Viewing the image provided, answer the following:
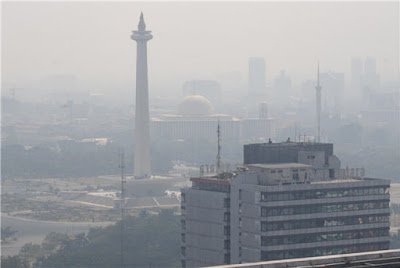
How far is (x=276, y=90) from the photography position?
161 m

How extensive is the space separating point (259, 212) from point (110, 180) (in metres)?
43.1

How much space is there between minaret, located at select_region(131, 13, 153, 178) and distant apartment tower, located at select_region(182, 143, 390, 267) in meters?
41.8

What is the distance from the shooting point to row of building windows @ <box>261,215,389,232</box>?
2934 cm

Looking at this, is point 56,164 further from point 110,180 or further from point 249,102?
point 249,102

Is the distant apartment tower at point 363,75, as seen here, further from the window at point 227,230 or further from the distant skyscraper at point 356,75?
the window at point 227,230

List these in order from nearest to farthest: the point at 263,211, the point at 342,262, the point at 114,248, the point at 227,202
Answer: the point at 342,262 → the point at 263,211 → the point at 227,202 → the point at 114,248

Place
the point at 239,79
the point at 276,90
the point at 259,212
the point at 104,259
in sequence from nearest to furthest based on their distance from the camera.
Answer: the point at 259,212 < the point at 104,259 < the point at 276,90 < the point at 239,79

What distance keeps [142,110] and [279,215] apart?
49.7m

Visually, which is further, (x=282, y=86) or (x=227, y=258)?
(x=282, y=86)

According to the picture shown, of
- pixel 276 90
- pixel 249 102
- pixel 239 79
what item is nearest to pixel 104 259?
pixel 249 102

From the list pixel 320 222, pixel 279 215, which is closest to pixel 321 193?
pixel 320 222

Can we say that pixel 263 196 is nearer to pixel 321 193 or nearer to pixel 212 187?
pixel 321 193

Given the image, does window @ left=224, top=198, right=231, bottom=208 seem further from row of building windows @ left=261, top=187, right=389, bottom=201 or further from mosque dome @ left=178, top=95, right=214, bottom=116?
mosque dome @ left=178, top=95, right=214, bottom=116

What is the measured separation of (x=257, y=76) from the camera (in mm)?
159500
